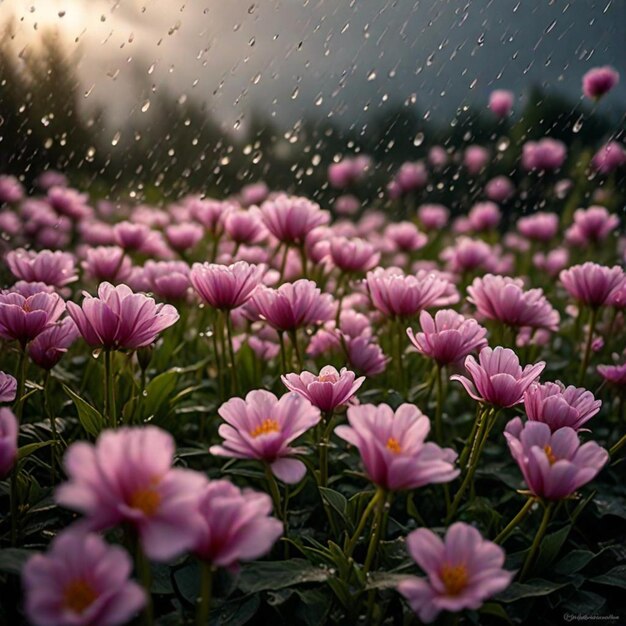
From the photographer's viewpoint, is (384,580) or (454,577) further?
(384,580)

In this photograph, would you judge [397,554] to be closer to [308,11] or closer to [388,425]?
[388,425]

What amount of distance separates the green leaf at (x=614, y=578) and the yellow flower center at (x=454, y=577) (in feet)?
2.03

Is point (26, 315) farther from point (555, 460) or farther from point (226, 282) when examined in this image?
point (555, 460)

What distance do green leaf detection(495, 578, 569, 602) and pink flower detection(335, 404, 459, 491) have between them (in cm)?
35

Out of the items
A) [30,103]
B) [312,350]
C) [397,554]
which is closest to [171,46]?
[30,103]

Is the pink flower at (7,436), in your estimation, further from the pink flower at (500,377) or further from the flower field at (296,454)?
the pink flower at (500,377)

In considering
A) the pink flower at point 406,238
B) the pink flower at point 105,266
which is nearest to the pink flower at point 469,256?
the pink flower at point 406,238

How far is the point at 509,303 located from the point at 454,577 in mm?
958

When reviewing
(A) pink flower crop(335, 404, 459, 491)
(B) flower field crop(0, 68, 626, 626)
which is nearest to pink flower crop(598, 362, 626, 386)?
(B) flower field crop(0, 68, 626, 626)

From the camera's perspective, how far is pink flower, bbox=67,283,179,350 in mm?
1160

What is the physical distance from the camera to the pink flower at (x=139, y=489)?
68 centimetres

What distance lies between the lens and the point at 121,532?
1116 millimetres

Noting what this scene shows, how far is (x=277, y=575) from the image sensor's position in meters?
1.12

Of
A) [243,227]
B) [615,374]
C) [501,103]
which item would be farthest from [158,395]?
[501,103]
